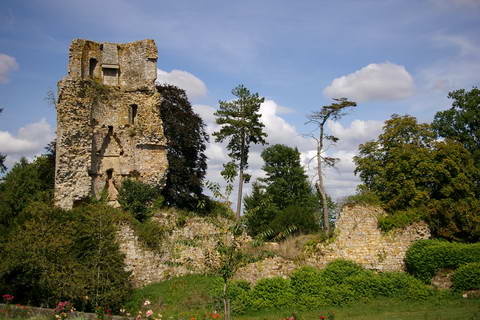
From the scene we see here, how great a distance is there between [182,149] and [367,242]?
14564mm

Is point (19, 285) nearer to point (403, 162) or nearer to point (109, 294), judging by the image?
point (109, 294)

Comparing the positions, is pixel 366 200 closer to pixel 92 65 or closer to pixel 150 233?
pixel 150 233

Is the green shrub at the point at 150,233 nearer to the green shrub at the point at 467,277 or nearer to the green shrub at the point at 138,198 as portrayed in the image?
the green shrub at the point at 138,198

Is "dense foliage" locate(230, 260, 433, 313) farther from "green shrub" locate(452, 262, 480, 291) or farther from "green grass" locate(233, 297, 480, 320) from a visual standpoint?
"green shrub" locate(452, 262, 480, 291)

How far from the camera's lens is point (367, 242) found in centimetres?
1998

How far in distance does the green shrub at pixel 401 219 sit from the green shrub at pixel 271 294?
4841mm

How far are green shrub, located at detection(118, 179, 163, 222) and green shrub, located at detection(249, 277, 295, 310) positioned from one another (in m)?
7.03

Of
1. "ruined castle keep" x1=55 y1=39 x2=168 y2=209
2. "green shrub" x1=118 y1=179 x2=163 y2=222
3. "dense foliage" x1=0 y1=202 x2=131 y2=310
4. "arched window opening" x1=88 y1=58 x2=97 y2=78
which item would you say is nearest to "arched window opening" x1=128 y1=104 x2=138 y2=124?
"ruined castle keep" x1=55 y1=39 x2=168 y2=209

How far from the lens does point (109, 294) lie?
18.1 m

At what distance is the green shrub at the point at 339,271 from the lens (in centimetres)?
1895

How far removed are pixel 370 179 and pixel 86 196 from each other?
18765 mm

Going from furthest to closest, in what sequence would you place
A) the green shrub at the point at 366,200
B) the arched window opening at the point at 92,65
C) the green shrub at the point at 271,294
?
the arched window opening at the point at 92,65, the green shrub at the point at 366,200, the green shrub at the point at 271,294

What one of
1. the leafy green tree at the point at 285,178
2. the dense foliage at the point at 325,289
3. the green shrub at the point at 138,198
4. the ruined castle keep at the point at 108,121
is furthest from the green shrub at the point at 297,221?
the dense foliage at the point at 325,289

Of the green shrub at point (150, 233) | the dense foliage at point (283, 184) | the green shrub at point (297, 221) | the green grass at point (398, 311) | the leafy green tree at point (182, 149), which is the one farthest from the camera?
the dense foliage at point (283, 184)
